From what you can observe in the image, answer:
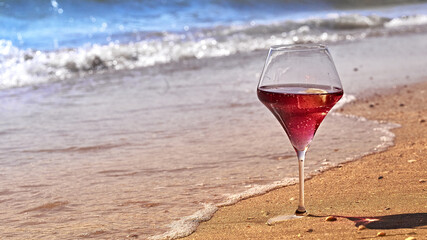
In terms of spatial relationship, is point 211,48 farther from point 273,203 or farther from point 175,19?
point 273,203

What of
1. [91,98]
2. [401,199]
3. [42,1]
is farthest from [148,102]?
[42,1]

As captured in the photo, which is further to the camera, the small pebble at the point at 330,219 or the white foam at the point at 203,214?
the white foam at the point at 203,214

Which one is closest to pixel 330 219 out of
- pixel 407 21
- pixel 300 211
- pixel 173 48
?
pixel 300 211

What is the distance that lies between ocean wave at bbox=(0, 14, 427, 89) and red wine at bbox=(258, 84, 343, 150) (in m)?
5.64

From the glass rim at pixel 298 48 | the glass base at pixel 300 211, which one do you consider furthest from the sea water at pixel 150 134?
the glass rim at pixel 298 48

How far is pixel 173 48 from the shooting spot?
34.9 feet

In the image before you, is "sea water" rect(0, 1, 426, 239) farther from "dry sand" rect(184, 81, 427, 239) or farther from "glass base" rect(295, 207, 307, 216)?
"glass base" rect(295, 207, 307, 216)

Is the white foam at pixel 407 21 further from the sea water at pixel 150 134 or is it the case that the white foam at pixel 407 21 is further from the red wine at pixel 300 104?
the red wine at pixel 300 104

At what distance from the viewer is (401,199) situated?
2619 mm

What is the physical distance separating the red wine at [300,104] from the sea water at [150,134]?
543 millimetres

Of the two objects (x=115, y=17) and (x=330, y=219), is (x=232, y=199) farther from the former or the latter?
(x=115, y=17)

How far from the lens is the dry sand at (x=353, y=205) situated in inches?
91.2

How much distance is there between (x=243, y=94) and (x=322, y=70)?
3575mm

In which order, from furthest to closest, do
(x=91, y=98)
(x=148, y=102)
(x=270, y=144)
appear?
(x=91, y=98) → (x=148, y=102) → (x=270, y=144)
